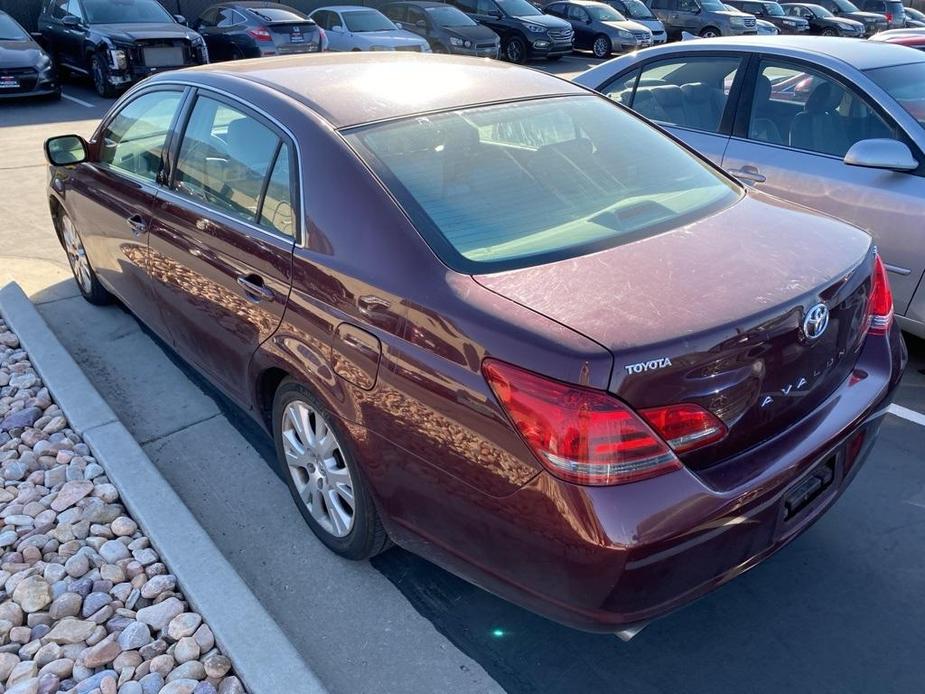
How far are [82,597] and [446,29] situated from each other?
53.8ft

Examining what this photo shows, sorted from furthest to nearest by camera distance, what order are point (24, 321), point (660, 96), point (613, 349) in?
1. point (660, 96)
2. point (24, 321)
3. point (613, 349)

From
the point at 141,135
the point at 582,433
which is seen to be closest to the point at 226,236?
the point at 141,135

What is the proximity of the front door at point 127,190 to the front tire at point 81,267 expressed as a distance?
11.4 inches

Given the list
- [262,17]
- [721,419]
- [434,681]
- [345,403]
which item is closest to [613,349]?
[721,419]

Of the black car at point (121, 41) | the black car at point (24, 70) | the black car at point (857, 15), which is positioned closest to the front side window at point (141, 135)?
Result: the black car at point (121, 41)

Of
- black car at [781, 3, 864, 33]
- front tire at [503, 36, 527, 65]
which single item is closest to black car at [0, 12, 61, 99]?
front tire at [503, 36, 527, 65]

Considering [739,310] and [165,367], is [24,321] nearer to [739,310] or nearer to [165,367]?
[165,367]

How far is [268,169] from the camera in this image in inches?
113

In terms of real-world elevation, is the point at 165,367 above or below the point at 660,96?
below

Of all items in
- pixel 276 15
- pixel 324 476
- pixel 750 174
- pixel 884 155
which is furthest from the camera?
pixel 276 15

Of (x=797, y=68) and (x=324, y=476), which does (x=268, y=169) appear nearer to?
(x=324, y=476)

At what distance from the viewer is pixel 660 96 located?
207 inches

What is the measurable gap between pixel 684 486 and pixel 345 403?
107 cm

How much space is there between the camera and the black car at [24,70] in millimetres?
12016
